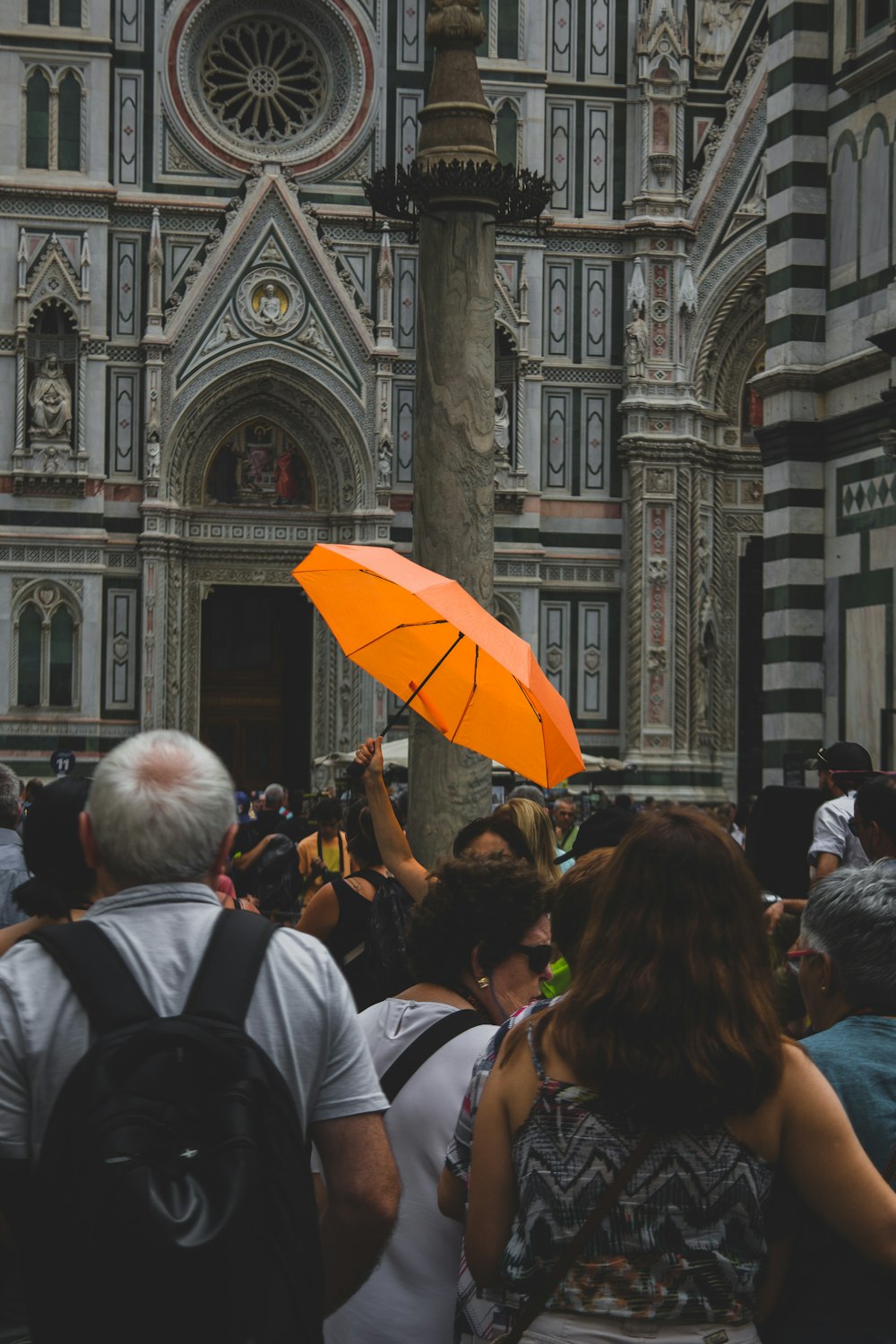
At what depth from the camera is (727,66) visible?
31.8 meters

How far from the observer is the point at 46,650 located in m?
29.9

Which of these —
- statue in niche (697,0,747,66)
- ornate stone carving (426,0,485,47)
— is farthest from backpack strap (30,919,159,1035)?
statue in niche (697,0,747,66)

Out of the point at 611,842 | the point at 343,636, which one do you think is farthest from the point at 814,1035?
the point at 343,636

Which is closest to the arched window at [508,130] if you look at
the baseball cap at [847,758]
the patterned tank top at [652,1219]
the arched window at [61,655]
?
the arched window at [61,655]

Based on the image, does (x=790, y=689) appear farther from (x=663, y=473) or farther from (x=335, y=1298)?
(x=663, y=473)

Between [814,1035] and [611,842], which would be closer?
[814,1035]

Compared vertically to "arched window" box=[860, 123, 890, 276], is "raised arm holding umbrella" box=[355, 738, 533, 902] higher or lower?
lower

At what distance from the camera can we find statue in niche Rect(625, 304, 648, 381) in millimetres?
31225

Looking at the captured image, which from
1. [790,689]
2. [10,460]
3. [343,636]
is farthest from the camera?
[10,460]

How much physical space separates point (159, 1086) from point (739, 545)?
29.9 m

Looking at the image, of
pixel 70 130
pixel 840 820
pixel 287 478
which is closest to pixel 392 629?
pixel 840 820

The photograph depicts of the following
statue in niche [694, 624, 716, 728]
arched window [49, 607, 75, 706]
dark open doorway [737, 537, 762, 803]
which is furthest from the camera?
dark open doorway [737, 537, 762, 803]

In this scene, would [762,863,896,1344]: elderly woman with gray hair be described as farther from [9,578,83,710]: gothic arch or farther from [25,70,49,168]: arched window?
[25,70,49,168]: arched window

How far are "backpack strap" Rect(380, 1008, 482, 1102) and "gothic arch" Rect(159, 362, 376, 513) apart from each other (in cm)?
2702
